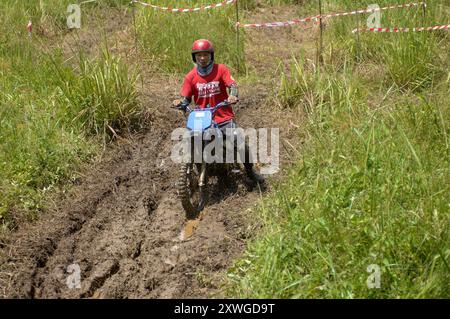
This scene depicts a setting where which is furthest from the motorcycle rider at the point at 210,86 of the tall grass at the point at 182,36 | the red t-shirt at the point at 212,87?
the tall grass at the point at 182,36

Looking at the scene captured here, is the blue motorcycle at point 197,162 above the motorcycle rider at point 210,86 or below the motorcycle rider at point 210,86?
below

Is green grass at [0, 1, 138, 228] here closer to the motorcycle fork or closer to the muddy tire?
the muddy tire

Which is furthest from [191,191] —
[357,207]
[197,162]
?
[357,207]

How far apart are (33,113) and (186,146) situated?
248cm

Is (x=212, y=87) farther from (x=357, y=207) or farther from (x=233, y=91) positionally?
(x=357, y=207)

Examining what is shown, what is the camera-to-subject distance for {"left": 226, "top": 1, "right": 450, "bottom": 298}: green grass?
15.2 ft

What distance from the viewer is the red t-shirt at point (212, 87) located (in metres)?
6.69

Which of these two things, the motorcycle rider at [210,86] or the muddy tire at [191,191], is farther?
the motorcycle rider at [210,86]

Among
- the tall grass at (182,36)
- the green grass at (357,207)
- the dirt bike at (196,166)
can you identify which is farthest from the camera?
the tall grass at (182,36)

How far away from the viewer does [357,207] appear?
17.3 ft

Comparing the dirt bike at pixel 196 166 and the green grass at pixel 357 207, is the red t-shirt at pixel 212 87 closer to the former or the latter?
the dirt bike at pixel 196 166

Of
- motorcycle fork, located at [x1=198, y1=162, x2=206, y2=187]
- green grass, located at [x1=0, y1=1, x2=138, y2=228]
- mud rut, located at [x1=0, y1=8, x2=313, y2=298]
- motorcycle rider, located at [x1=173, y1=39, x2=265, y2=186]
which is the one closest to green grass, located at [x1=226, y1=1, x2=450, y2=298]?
mud rut, located at [x1=0, y1=8, x2=313, y2=298]
